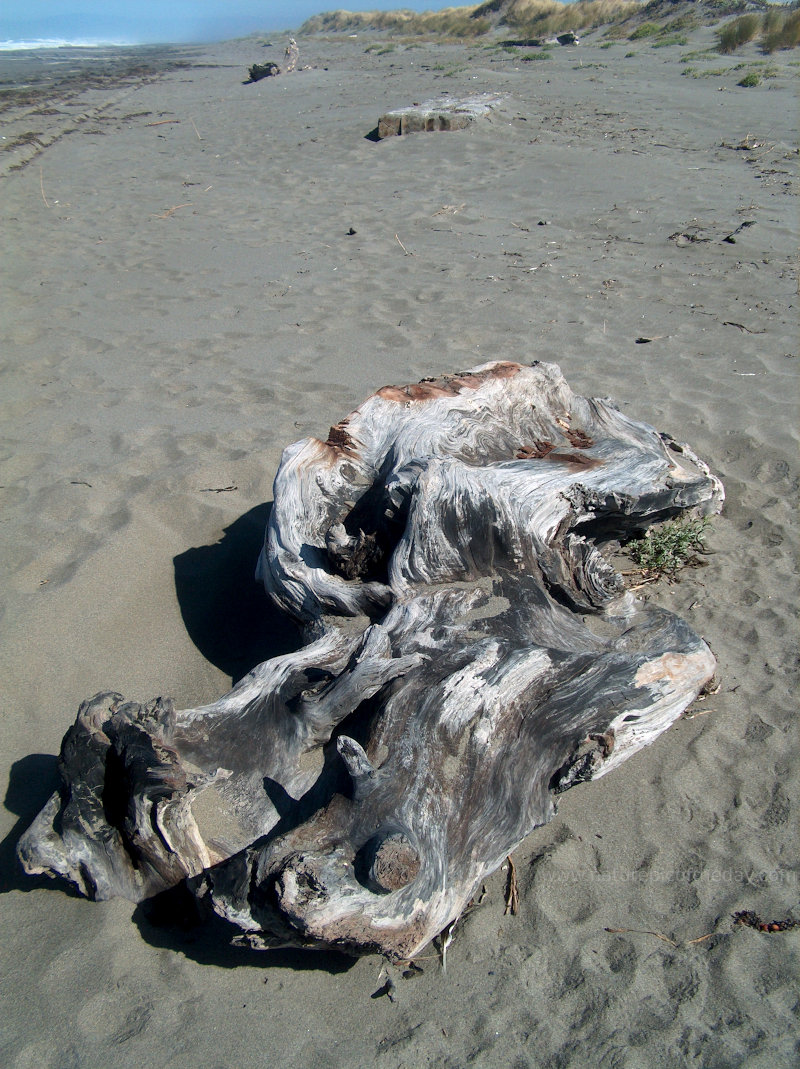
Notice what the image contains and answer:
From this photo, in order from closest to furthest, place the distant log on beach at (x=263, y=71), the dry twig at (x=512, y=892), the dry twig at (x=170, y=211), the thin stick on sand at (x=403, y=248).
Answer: the dry twig at (x=512, y=892) < the thin stick on sand at (x=403, y=248) < the dry twig at (x=170, y=211) < the distant log on beach at (x=263, y=71)

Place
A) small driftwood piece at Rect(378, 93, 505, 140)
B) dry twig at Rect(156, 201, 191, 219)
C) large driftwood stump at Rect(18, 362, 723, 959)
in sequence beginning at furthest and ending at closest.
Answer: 1. small driftwood piece at Rect(378, 93, 505, 140)
2. dry twig at Rect(156, 201, 191, 219)
3. large driftwood stump at Rect(18, 362, 723, 959)

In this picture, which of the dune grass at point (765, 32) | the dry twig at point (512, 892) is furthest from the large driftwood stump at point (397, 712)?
the dune grass at point (765, 32)

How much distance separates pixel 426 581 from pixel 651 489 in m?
1.18

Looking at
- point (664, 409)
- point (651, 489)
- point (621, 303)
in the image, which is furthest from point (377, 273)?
point (651, 489)

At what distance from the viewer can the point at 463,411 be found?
377cm

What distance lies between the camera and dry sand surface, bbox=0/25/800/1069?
207 cm

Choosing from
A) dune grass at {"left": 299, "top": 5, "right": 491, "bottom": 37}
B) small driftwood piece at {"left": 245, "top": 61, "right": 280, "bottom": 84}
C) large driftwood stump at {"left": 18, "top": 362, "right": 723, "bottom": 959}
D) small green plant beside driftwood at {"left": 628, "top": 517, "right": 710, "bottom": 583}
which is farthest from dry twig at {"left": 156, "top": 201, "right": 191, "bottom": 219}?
dune grass at {"left": 299, "top": 5, "right": 491, "bottom": 37}

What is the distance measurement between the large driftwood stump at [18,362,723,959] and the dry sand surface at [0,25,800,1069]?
0.29 meters

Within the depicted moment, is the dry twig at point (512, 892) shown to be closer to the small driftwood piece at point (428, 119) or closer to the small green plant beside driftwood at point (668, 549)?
the small green plant beside driftwood at point (668, 549)

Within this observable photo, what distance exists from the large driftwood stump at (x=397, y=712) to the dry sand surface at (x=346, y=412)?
0.95 ft

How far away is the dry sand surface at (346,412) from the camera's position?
6.79 feet

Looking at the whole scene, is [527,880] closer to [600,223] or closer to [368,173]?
[600,223]

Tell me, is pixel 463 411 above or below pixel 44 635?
above

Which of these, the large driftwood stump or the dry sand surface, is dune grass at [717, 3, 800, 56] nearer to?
the dry sand surface
